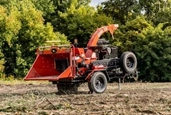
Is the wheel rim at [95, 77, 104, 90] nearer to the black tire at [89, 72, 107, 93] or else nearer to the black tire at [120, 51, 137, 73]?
the black tire at [89, 72, 107, 93]

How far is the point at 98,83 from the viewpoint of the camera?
16.5 metres

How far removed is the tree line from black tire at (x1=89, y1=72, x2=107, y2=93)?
52.9 feet

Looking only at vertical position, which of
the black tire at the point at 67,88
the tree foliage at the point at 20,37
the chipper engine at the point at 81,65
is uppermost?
the tree foliage at the point at 20,37

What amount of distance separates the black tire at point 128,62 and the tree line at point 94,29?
15.0 meters

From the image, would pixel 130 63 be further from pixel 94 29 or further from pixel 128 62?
pixel 94 29

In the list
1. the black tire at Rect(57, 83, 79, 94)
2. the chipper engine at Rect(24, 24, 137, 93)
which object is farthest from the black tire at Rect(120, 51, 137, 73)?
the black tire at Rect(57, 83, 79, 94)

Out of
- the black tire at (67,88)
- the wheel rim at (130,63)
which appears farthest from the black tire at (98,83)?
the wheel rim at (130,63)

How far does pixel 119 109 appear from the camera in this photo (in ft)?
34.2

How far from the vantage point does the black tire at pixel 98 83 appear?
16062mm

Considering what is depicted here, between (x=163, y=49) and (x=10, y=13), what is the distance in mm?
13578

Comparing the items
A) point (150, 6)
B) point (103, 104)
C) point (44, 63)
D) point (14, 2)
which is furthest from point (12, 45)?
point (103, 104)

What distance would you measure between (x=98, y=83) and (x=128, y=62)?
64.8 inches

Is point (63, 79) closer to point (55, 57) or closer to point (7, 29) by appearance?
point (55, 57)

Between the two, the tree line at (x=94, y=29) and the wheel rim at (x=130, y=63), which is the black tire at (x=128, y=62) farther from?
the tree line at (x=94, y=29)
